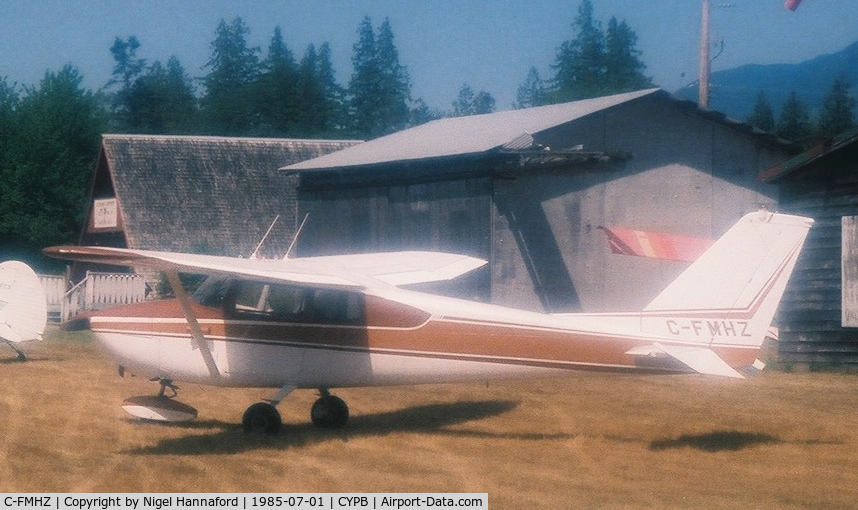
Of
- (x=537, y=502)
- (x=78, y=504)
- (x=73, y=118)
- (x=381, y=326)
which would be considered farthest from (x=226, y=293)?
(x=73, y=118)

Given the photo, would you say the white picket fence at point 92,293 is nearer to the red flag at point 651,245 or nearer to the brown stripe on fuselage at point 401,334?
the red flag at point 651,245

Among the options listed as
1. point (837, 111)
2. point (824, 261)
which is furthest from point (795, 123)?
point (824, 261)

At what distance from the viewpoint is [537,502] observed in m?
8.61

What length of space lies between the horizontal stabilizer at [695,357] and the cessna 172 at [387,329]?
0.04 m

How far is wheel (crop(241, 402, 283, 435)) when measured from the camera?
11961 millimetres

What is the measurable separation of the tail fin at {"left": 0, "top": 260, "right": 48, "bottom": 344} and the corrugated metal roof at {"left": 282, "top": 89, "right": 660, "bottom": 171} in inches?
395

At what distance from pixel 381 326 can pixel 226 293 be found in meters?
1.79

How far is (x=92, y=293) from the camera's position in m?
33.3

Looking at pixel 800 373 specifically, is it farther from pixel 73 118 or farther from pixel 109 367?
pixel 73 118

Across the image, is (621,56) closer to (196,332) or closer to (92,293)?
(92,293)

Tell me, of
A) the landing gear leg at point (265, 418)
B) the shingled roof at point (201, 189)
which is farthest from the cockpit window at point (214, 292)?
the shingled roof at point (201, 189)

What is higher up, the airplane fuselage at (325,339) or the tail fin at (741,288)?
the tail fin at (741,288)

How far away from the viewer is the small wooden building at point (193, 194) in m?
39.2

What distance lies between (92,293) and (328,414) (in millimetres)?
22660
